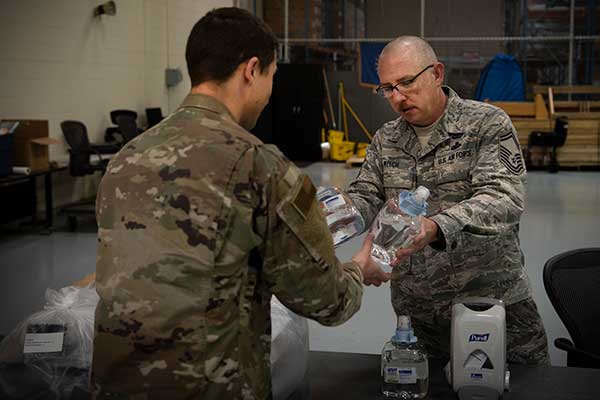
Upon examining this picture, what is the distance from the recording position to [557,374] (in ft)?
6.29

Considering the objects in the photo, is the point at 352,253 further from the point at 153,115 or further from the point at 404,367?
the point at 153,115

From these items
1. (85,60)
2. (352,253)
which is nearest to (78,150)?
(85,60)

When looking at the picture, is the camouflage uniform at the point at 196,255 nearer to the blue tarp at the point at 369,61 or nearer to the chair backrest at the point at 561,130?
the chair backrest at the point at 561,130

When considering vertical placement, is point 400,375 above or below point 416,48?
below

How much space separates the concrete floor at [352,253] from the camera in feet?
14.4

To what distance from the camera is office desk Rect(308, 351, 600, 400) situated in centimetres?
180

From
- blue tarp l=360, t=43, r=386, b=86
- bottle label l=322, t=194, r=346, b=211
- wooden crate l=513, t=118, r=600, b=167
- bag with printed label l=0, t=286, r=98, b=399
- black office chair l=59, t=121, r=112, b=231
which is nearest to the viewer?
bag with printed label l=0, t=286, r=98, b=399

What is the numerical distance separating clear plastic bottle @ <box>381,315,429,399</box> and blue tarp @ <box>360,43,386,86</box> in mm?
12290

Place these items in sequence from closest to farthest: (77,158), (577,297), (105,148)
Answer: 1. (577,297)
2. (77,158)
3. (105,148)

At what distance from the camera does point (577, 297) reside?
2658mm

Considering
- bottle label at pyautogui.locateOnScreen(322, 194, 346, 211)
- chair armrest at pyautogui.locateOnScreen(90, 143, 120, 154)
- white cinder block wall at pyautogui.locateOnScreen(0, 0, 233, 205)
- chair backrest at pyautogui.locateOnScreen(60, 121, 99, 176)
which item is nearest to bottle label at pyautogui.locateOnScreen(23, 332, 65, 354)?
bottle label at pyautogui.locateOnScreen(322, 194, 346, 211)

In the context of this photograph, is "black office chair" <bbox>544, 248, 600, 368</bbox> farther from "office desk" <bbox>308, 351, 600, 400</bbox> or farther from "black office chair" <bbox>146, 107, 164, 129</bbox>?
"black office chair" <bbox>146, 107, 164, 129</bbox>

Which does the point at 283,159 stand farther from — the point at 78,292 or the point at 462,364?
the point at 78,292

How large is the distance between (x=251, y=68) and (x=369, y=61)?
12.9m
